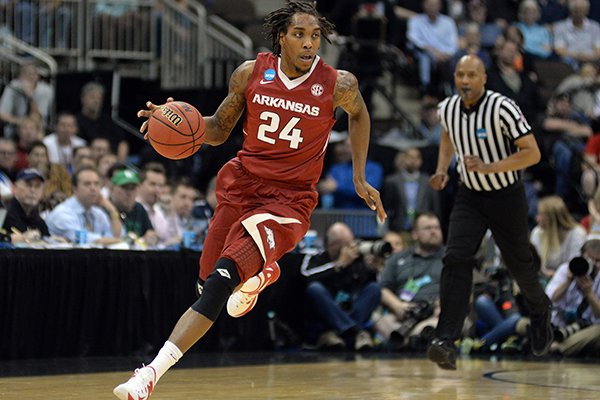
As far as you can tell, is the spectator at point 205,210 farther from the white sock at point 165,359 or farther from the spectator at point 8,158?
the white sock at point 165,359

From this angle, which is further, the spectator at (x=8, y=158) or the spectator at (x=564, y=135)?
the spectator at (x=564, y=135)

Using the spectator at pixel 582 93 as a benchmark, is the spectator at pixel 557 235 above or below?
below

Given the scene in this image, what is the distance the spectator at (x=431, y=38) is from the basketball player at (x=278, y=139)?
11.0m

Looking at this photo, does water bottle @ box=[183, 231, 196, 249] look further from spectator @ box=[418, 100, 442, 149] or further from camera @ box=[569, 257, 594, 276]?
spectator @ box=[418, 100, 442, 149]

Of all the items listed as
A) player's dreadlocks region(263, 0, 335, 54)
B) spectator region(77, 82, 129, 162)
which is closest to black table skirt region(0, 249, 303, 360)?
player's dreadlocks region(263, 0, 335, 54)

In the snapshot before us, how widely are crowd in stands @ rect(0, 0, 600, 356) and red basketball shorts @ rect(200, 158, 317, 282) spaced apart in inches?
133

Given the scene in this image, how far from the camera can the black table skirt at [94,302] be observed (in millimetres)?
9945

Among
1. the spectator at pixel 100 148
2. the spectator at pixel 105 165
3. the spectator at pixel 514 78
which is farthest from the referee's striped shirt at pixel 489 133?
the spectator at pixel 514 78

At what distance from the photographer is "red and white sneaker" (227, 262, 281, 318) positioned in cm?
738

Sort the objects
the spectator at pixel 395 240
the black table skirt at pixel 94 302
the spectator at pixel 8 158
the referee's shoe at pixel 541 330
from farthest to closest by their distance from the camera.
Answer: the spectator at pixel 395 240
the spectator at pixel 8 158
the black table skirt at pixel 94 302
the referee's shoe at pixel 541 330

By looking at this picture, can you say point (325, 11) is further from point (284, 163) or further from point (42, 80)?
point (284, 163)

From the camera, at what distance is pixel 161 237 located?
12.3 m

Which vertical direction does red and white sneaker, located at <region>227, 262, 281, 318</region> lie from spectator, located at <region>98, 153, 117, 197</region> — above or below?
below

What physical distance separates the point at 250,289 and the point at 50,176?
580 centimetres
